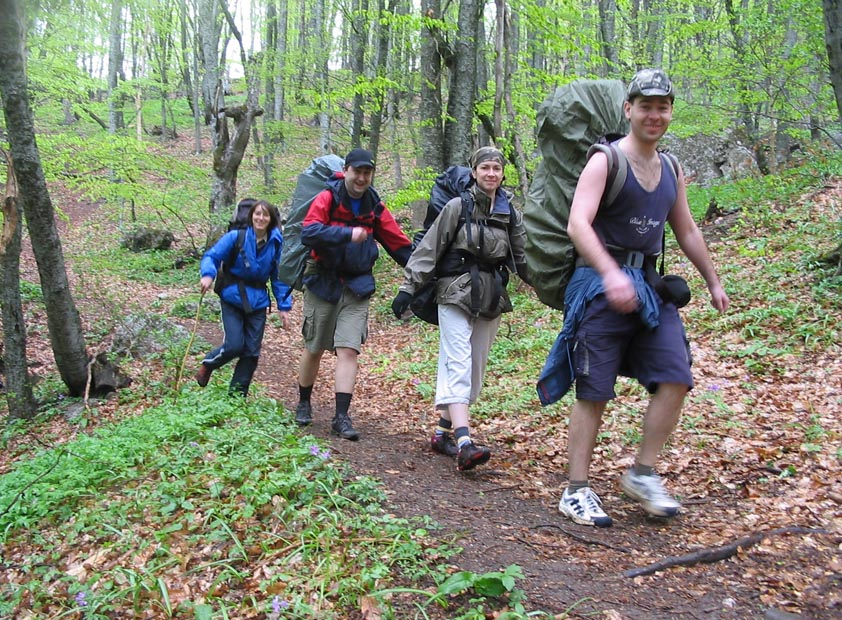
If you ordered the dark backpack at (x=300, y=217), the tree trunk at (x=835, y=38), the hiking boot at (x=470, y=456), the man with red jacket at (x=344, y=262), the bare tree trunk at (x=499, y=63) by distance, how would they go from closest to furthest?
1. the hiking boot at (x=470, y=456)
2. the tree trunk at (x=835, y=38)
3. the man with red jacket at (x=344, y=262)
4. the dark backpack at (x=300, y=217)
5. the bare tree trunk at (x=499, y=63)

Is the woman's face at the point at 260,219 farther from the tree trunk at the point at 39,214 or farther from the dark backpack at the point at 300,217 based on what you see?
the tree trunk at the point at 39,214

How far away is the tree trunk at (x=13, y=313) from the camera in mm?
7199

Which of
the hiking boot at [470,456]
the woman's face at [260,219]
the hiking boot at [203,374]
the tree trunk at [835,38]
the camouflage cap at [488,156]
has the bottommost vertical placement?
the hiking boot at [203,374]

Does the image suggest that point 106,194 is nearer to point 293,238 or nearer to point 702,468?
point 293,238

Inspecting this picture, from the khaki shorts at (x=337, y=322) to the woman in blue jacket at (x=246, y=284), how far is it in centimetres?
82

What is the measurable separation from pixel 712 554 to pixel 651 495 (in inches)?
21.1

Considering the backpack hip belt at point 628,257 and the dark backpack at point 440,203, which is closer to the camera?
the backpack hip belt at point 628,257

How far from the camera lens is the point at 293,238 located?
5.68 metres

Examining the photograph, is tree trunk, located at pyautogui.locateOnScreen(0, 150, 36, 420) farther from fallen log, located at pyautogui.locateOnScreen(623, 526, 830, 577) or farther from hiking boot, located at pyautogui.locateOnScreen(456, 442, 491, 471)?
fallen log, located at pyautogui.locateOnScreen(623, 526, 830, 577)

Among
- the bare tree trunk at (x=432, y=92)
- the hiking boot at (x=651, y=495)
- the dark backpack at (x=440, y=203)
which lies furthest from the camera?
the bare tree trunk at (x=432, y=92)

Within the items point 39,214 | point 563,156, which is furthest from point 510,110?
point 563,156

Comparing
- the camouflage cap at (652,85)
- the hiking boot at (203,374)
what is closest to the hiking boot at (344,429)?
the hiking boot at (203,374)

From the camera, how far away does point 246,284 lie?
615cm

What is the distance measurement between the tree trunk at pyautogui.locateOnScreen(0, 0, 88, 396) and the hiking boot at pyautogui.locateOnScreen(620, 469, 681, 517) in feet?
21.3
